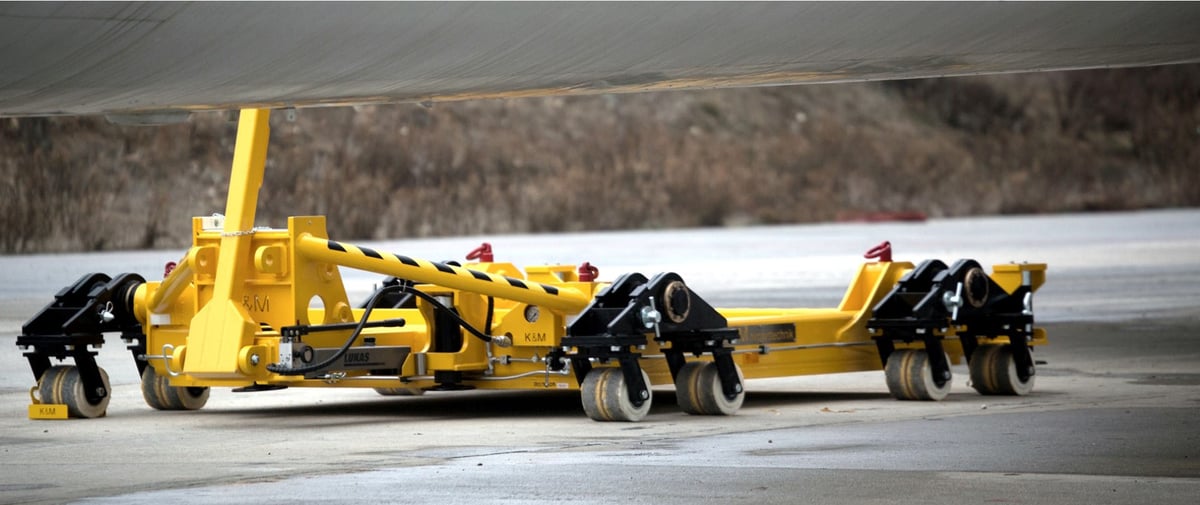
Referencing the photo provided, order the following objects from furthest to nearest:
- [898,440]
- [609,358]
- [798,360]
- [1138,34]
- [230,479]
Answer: [798,360] → [609,358] → [898,440] → [230,479] → [1138,34]

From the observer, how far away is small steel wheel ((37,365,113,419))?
949 cm

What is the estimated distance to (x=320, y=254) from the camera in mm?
9273

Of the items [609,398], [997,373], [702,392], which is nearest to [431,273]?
[609,398]

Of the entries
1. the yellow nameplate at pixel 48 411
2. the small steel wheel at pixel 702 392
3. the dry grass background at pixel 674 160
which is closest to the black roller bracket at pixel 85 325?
the yellow nameplate at pixel 48 411

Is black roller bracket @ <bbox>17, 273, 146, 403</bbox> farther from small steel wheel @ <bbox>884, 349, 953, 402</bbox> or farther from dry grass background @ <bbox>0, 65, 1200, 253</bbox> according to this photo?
dry grass background @ <bbox>0, 65, 1200, 253</bbox>

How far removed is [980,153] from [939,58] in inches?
1956

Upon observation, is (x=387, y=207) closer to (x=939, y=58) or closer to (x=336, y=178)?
(x=336, y=178)

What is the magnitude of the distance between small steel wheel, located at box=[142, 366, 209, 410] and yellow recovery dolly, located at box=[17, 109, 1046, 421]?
10 millimetres

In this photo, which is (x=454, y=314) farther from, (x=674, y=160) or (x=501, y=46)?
(x=674, y=160)

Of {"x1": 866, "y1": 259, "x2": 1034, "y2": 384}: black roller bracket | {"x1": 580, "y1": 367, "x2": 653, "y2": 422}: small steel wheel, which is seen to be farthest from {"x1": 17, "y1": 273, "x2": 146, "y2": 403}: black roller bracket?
{"x1": 866, "y1": 259, "x2": 1034, "y2": 384}: black roller bracket

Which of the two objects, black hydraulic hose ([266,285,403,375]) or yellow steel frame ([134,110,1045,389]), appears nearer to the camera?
black hydraulic hose ([266,285,403,375])

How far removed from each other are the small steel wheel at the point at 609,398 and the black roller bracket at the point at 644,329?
0.04 meters

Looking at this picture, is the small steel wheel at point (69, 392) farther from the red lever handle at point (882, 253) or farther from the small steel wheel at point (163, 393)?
the red lever handle at point (882, 253)

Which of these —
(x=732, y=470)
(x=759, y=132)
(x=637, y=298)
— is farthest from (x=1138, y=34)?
(x=759, y=132)
